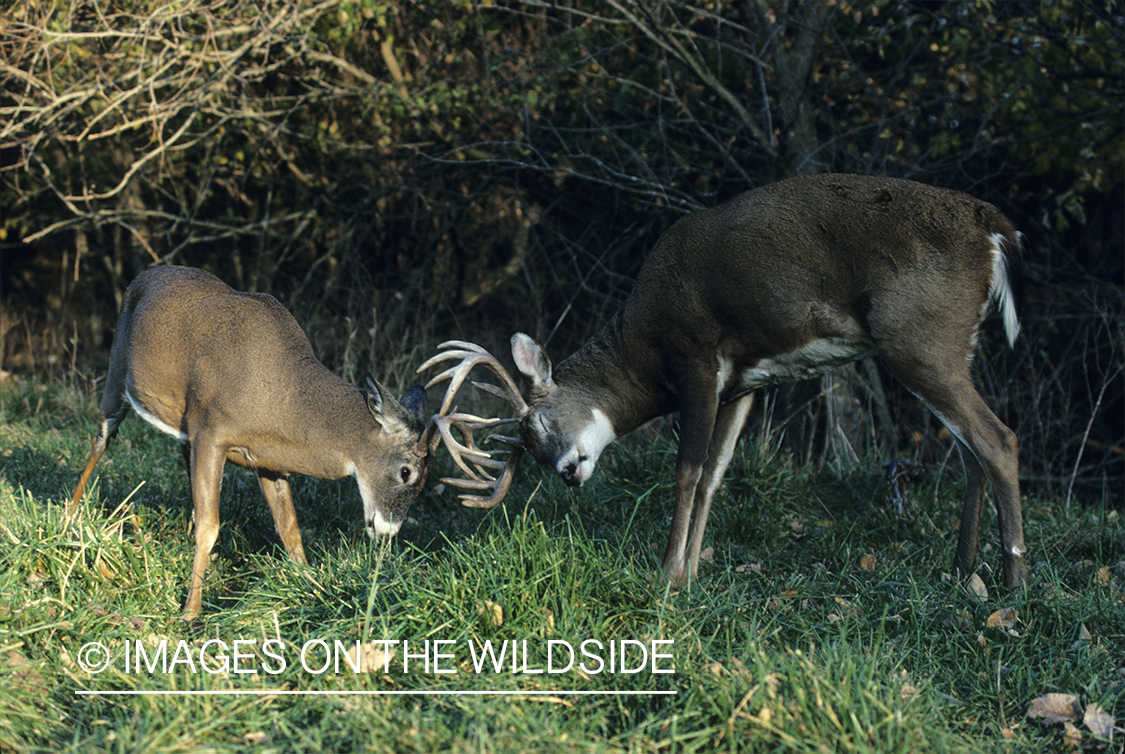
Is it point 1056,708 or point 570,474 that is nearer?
point 1056,708

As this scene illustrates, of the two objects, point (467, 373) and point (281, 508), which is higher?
point (467, 373)

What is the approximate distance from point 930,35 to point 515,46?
3835 millimetres

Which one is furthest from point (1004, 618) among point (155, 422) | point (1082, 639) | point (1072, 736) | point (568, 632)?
point (155, 422)

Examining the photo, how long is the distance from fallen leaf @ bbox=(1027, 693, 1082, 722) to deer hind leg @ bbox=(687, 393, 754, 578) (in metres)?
1.84

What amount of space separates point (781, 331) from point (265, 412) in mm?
2540

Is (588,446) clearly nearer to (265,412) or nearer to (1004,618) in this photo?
(265,412)

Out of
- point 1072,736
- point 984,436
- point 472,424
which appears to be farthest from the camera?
point 472,424

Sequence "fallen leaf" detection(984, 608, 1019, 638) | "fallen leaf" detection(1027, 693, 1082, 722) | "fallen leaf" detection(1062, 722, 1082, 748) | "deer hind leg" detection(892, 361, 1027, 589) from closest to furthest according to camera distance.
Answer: "fallen leaf" detection(1062, 722, 1082, 748), "fallen leaf" detection(1027, 693, 1082, 722), "fallen leaf" detection(984, 608, 1019, 638), "deer hind leg" detection(892, 361, 1027, 589)

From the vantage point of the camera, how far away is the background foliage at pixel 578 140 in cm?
763

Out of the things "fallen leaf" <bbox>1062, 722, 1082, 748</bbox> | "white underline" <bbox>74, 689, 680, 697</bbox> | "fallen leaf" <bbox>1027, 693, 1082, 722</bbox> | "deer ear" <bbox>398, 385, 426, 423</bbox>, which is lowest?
"deer ear" <bbox>398, 385, 426, 423</bbox>

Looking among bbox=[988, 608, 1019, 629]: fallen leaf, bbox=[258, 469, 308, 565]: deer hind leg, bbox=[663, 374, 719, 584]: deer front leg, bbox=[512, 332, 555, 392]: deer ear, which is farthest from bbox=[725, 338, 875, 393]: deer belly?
bbox=[258, 469, 308, 565]: deer hind leg

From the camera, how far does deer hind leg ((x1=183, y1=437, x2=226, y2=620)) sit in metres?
4.63

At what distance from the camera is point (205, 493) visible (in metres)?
4.73

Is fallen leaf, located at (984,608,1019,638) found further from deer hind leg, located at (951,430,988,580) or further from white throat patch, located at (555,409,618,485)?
white throat patch, located at (555,409,618,485)
